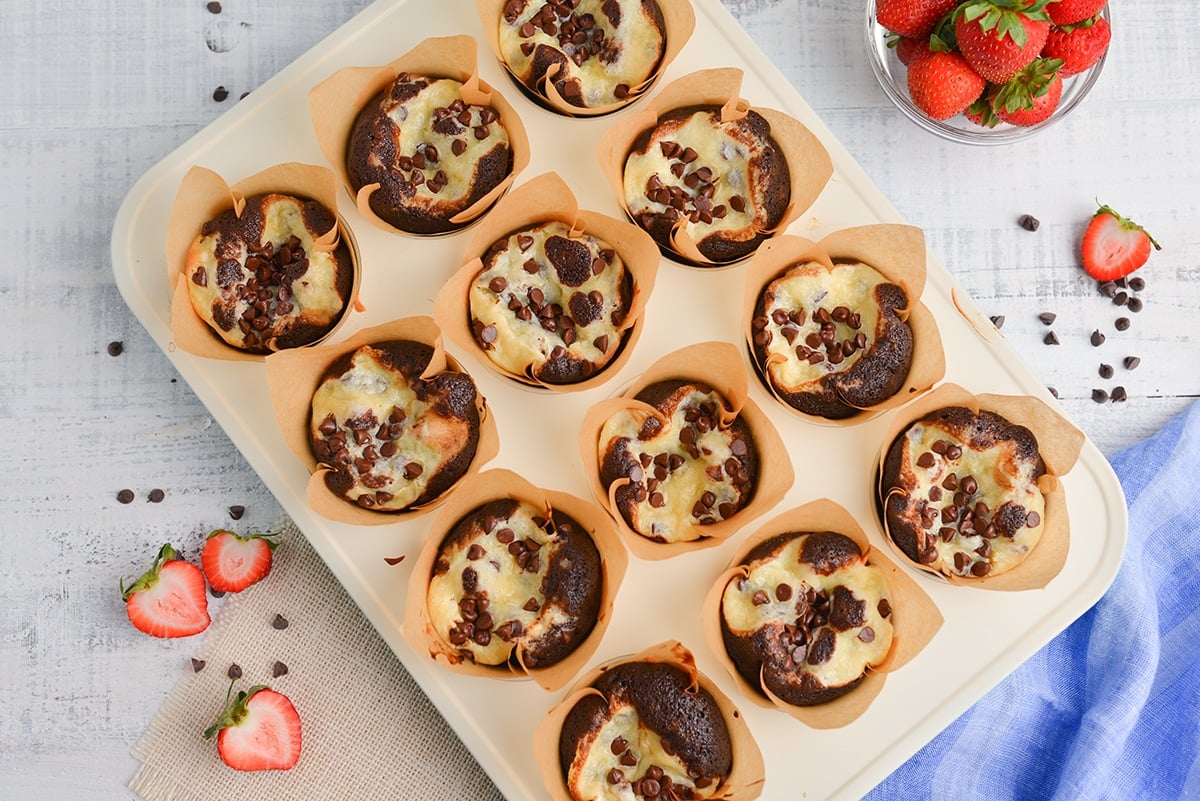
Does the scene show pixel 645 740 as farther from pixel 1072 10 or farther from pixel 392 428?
pixel 1072 10

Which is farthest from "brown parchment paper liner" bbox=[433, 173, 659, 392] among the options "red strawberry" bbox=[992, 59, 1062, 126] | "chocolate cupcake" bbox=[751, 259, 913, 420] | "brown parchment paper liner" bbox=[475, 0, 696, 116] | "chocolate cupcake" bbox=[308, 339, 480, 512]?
"red strawberry" bbox=[992, 59, 1062, 126]

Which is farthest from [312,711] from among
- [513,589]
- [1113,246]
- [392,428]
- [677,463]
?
[1113,246]

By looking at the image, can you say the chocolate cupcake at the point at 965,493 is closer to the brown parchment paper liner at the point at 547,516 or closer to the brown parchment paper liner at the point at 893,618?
the brown parchment paper liner at the point at 893,618

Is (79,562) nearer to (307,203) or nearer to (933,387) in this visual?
(307,203)

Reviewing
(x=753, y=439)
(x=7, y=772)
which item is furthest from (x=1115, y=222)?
(x=7, y=772)

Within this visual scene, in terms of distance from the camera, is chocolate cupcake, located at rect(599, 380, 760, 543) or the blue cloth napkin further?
the blue cloth napkin

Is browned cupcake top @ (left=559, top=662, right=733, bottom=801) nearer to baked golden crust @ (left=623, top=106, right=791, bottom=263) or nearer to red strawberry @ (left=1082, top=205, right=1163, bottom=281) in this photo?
baked golden crust @ (left=623, top=106, right=791, bottom=263)
